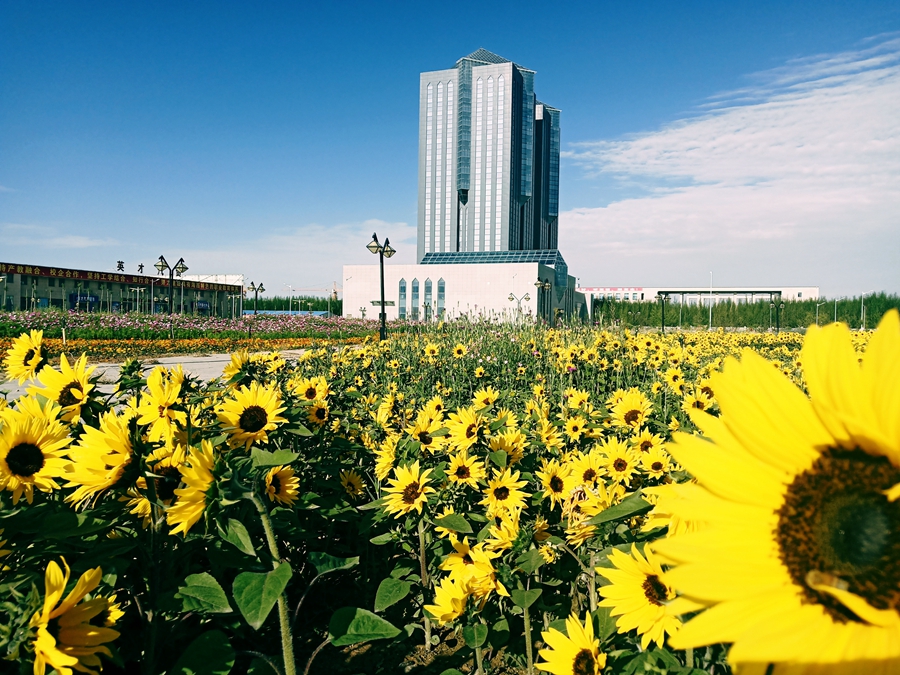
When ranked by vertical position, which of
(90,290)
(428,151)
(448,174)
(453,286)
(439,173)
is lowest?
(90,290)

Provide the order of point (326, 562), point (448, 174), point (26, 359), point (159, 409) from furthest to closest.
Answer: point (448, 174) < point (26, 359) < point (159, 409) < point (326, 562)

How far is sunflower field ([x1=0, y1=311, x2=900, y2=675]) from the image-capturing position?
0.49 m

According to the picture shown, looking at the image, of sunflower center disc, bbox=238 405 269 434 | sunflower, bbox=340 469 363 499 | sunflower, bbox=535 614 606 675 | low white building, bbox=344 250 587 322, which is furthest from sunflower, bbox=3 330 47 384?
low white building, bbox=344 250 587 322

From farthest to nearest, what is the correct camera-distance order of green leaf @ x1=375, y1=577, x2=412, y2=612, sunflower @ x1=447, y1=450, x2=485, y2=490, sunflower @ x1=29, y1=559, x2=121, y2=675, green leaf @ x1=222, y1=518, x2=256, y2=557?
sunflower @ x1=447, y1=450, x2=485, y2=490 < green leaf @ x1=375, y1=577, x2=412, y2=612 < green leaf @ x1=222, y1=518, x2=256, y2=557 < sunflower @ x1=29, y1=559, x2=121, y2=675

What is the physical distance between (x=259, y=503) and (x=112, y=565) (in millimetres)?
569

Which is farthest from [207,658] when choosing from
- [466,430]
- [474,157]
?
[474,157]

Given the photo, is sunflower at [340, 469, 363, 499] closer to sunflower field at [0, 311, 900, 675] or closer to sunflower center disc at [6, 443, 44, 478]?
sunflower field at [0, 311, 900, 675]

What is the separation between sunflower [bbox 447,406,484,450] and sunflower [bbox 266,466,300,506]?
730 mm

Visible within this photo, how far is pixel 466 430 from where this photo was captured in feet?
8.08

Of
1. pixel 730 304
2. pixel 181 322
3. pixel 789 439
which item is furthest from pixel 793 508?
pixel 730 304

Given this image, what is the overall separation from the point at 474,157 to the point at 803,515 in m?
87.6

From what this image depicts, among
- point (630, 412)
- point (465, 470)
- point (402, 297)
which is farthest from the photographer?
point (402, 297)

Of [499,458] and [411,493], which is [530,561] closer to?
[499,458]

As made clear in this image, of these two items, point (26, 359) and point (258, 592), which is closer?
point (258, 592)
